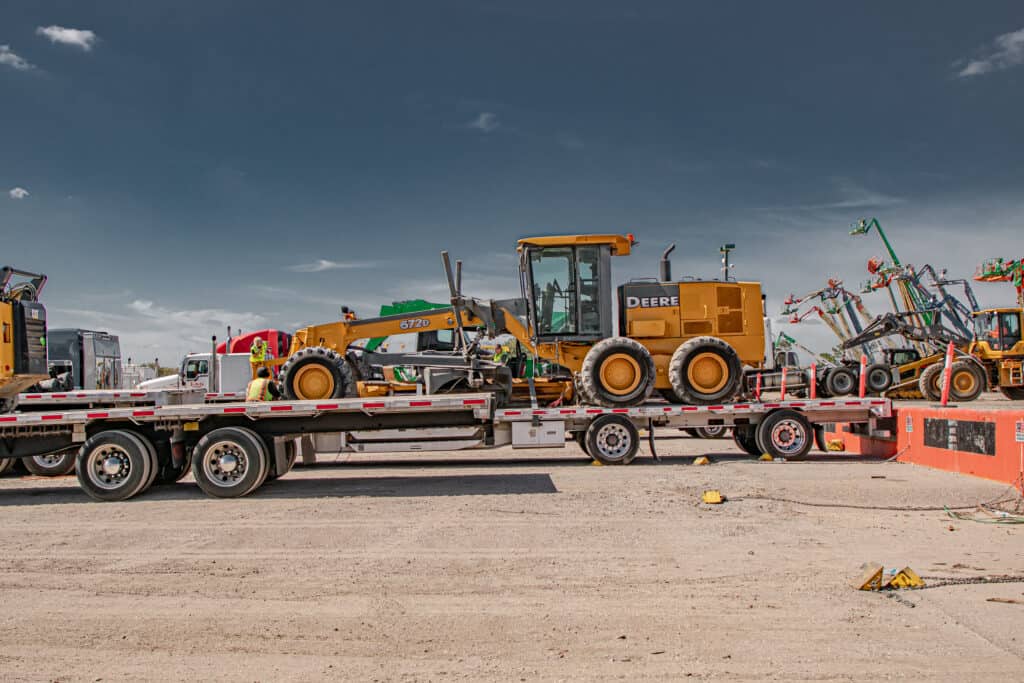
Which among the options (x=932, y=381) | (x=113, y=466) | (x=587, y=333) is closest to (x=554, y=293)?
(x=587, y=333)

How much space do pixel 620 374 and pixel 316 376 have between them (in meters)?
4.94

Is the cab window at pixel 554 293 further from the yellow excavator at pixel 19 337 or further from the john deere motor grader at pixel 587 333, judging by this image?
the yellow excavator at pixel 19 337

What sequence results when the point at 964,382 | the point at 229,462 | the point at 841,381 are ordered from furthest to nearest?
1. the point at 964,382
2. the point at 841,381
3. the point at 229,462

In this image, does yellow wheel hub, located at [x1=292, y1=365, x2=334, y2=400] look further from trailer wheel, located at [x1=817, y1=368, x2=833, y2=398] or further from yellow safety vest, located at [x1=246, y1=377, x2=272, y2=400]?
trailer wheel, located at [x1=817, y1=368, x2=833, y2=398]

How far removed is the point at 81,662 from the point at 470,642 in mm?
2262

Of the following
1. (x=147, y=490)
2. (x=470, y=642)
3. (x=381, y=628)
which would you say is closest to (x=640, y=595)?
(x=470, y=642)

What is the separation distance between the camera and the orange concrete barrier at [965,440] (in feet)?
30.1

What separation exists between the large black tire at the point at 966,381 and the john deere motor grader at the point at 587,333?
51.5ft

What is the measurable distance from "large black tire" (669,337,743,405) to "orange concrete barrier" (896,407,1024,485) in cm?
270

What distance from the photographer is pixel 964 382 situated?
25.4 meters

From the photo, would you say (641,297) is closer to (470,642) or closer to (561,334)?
(561,334)

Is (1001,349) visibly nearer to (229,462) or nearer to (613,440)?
(613,440)

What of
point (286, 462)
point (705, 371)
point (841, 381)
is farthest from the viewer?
point (841, 381)

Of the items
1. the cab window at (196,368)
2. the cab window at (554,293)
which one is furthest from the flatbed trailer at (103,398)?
the cab window at (196,368)
